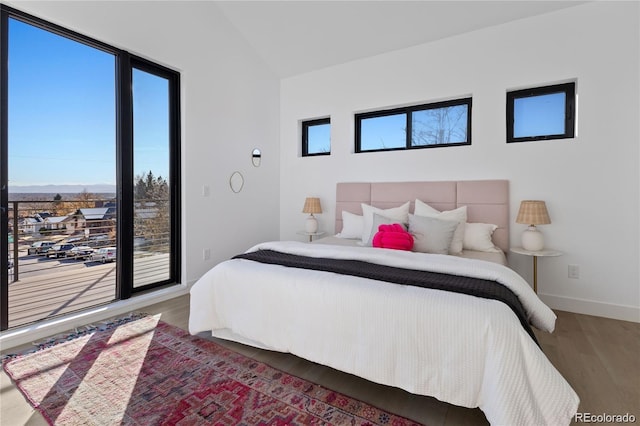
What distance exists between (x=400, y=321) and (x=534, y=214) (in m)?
2.01

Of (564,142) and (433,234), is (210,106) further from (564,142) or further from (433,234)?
(564,142)

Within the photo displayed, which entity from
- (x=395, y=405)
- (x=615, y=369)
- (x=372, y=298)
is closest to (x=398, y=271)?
(x=372, y=298)

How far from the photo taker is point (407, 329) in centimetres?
145

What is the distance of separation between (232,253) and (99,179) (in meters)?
1.64

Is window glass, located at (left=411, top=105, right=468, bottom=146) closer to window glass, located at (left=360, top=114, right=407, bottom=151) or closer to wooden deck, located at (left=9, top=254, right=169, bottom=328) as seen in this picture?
window glass, located at (left=360, top=114, right=407, bottom=151)

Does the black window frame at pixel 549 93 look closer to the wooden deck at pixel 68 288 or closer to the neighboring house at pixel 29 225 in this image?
the wooden deck at pixel 68 288

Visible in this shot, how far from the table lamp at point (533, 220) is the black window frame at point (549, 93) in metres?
0.71

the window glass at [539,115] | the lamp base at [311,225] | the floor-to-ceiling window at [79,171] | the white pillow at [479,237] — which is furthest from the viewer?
the lamp base at [311,225]

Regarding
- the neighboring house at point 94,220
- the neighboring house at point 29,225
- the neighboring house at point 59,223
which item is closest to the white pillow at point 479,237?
the neighboring house at point 94,220

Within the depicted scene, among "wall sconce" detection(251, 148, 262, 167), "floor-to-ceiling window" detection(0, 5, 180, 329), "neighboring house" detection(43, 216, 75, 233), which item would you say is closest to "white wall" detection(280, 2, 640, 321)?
"wall sconce" detection(251, 148, 262, 167)

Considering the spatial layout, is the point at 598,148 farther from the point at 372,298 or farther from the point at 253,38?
the point at 253,38

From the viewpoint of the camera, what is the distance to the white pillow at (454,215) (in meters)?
2.73

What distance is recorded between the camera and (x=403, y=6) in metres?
3.10

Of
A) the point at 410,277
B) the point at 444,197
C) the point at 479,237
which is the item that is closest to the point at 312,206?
the point at 444,197
